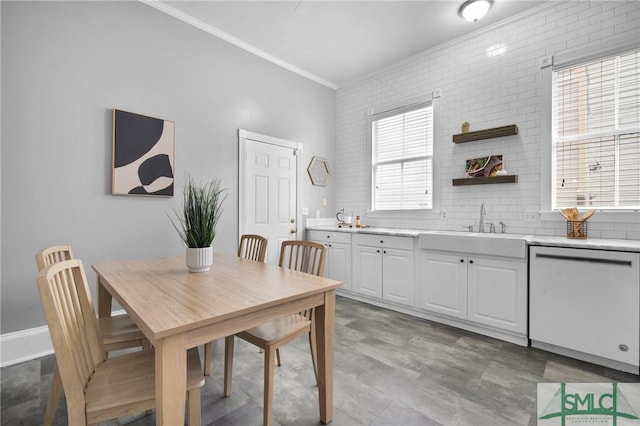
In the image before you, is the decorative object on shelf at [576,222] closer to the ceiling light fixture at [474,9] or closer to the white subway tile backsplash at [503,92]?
the white subway tile backsplash at [503,92]

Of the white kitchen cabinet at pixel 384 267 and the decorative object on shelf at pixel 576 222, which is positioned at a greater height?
the decorative object on shelf at pixel 576 222

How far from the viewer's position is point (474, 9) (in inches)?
117

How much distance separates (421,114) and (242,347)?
3.53 meters

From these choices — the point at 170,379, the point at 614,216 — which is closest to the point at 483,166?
the point at 614,216

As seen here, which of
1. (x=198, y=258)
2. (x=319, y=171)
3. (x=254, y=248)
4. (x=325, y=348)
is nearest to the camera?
(x=325, y=348)

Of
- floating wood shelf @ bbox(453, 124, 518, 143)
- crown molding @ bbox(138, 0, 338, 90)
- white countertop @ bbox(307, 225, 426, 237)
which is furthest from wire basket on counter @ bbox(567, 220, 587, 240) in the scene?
crown molding @ bbox(138, 0, 338, 90)

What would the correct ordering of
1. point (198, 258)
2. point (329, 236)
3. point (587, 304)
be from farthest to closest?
point (329, 236), point (587, 304), point (198, 258)

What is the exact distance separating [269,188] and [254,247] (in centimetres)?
162

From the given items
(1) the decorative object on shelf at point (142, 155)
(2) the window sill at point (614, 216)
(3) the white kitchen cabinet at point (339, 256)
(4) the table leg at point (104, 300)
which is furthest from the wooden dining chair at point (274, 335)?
(2) the window sill at point (614, 216)

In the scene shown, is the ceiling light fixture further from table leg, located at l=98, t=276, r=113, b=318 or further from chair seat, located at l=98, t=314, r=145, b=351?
table leg, located at l=98, t=276, r=113, b=318

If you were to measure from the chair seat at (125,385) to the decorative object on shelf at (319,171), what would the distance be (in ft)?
11.6

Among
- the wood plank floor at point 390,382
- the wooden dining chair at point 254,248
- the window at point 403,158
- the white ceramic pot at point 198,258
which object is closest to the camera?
the wood plank floor at point 390,382

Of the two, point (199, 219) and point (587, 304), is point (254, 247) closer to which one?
point (199, 219)

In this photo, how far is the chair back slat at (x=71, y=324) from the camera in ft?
3.15
